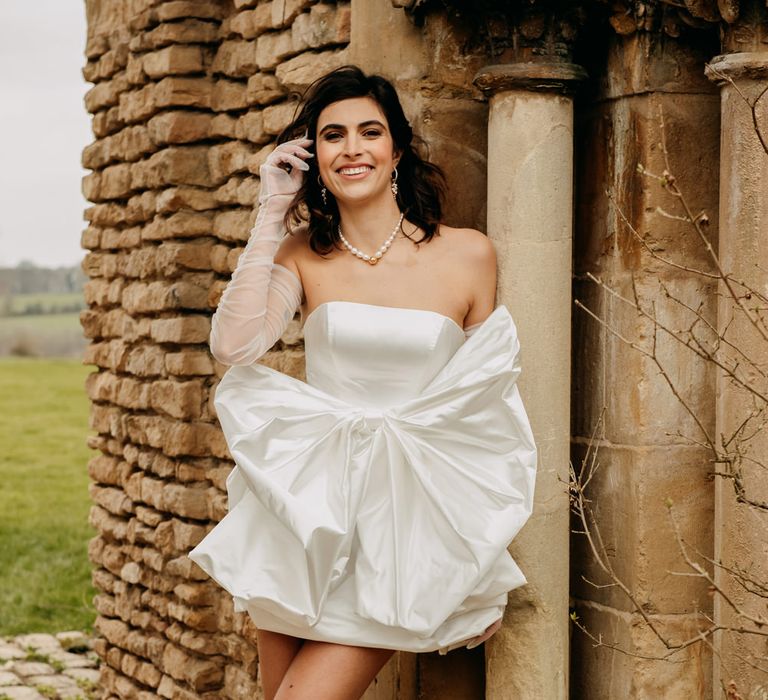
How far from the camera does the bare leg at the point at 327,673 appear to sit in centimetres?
306

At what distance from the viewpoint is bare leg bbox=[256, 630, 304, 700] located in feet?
10.5

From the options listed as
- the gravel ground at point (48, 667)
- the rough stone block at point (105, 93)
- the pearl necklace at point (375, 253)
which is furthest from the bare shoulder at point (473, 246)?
the gravel ground at point (48, 667)

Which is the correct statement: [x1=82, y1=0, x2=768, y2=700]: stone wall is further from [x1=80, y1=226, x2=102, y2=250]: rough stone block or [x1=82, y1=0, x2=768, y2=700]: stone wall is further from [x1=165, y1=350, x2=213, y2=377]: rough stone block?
[x1=80, y1=226, x2=102, y2=250]: rough stone block

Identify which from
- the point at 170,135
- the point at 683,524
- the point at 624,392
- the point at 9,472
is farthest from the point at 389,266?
the point at 9,472

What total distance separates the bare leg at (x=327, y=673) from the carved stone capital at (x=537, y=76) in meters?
1.43

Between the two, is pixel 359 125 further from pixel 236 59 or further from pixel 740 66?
pixel 236 59

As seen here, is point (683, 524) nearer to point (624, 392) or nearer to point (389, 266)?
point (624, 392)

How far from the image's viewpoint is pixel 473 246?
334 cm

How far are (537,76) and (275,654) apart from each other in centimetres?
156

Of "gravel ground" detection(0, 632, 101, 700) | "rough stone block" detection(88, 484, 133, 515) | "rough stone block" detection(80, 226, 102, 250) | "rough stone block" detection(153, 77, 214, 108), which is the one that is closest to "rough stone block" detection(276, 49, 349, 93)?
"rough stone block" detection(153, 77, 214, 108)

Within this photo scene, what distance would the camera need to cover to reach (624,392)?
339cm

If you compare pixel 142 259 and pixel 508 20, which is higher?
pixel 508 20

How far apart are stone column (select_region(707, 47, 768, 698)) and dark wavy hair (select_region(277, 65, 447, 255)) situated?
74cm

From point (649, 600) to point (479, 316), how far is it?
833mm
